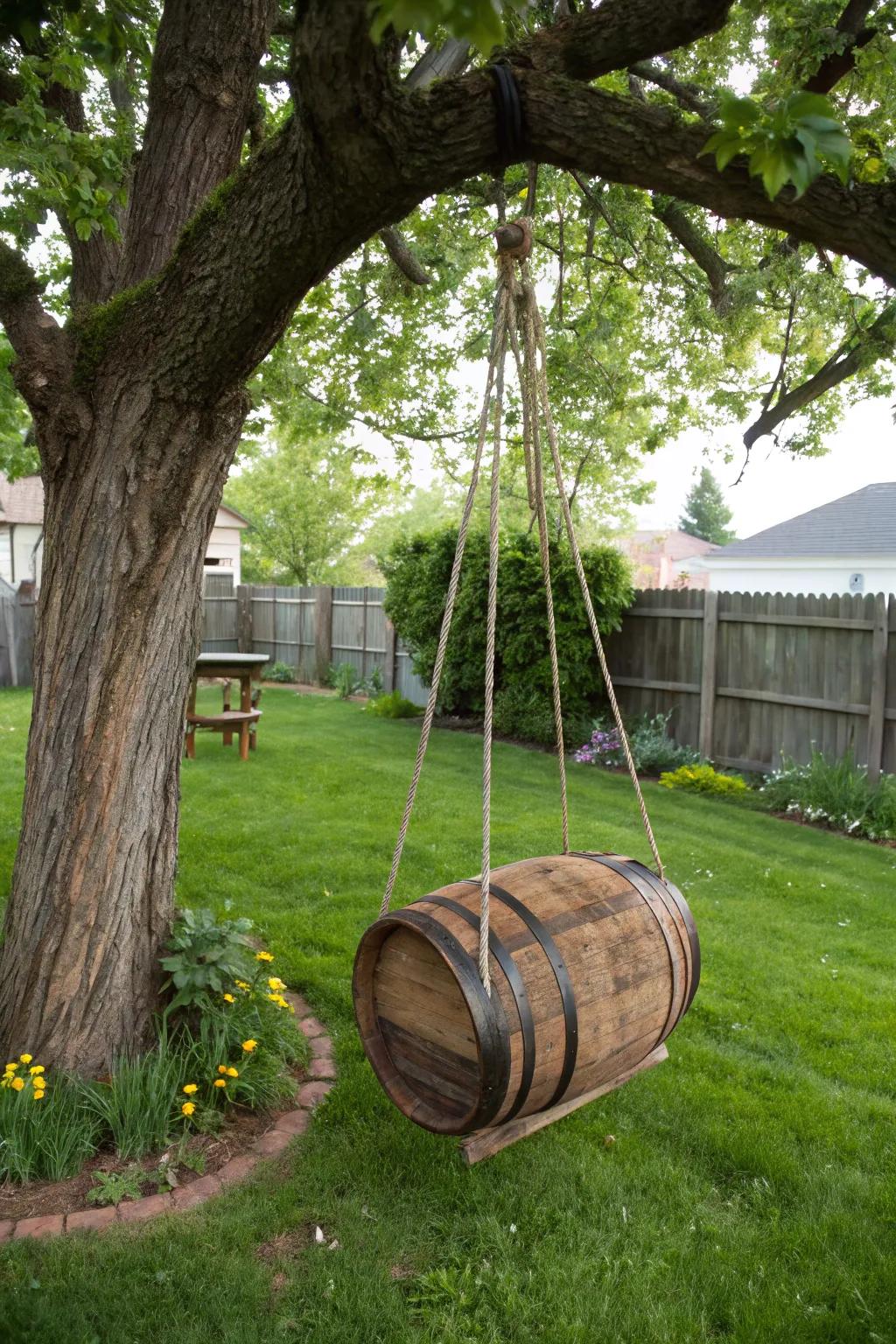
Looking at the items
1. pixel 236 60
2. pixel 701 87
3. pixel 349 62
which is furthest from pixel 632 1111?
pixel 701 87

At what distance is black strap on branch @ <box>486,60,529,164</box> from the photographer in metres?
2.05

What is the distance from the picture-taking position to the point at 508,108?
2.05 metres

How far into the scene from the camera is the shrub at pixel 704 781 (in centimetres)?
839

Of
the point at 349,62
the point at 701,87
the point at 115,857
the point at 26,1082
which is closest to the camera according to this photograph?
the point at 349,62

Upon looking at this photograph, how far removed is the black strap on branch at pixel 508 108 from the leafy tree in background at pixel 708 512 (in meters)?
58.7

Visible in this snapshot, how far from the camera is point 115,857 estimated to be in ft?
9.93

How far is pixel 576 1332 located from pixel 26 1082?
1.75 meters

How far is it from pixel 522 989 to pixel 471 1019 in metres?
0.15

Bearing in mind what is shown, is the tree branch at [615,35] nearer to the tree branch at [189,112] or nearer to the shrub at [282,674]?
the tree branch at [189,112]

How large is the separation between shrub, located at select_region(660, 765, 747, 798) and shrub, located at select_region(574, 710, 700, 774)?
0.46m

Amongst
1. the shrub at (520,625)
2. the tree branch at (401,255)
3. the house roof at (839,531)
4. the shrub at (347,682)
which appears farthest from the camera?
the house roof at (839,531)

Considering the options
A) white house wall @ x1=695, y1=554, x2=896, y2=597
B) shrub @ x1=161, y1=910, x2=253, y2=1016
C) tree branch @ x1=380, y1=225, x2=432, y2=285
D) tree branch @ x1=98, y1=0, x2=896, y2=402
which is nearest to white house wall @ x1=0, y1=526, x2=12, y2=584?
white house wall @ x1=695, y1=554, x2=896, y2=597

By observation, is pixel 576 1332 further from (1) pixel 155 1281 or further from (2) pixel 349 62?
(2) pixel 349 62

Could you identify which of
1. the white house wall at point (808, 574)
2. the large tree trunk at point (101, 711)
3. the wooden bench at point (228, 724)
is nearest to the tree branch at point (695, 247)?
the large tree trunk at point (101, 711)
